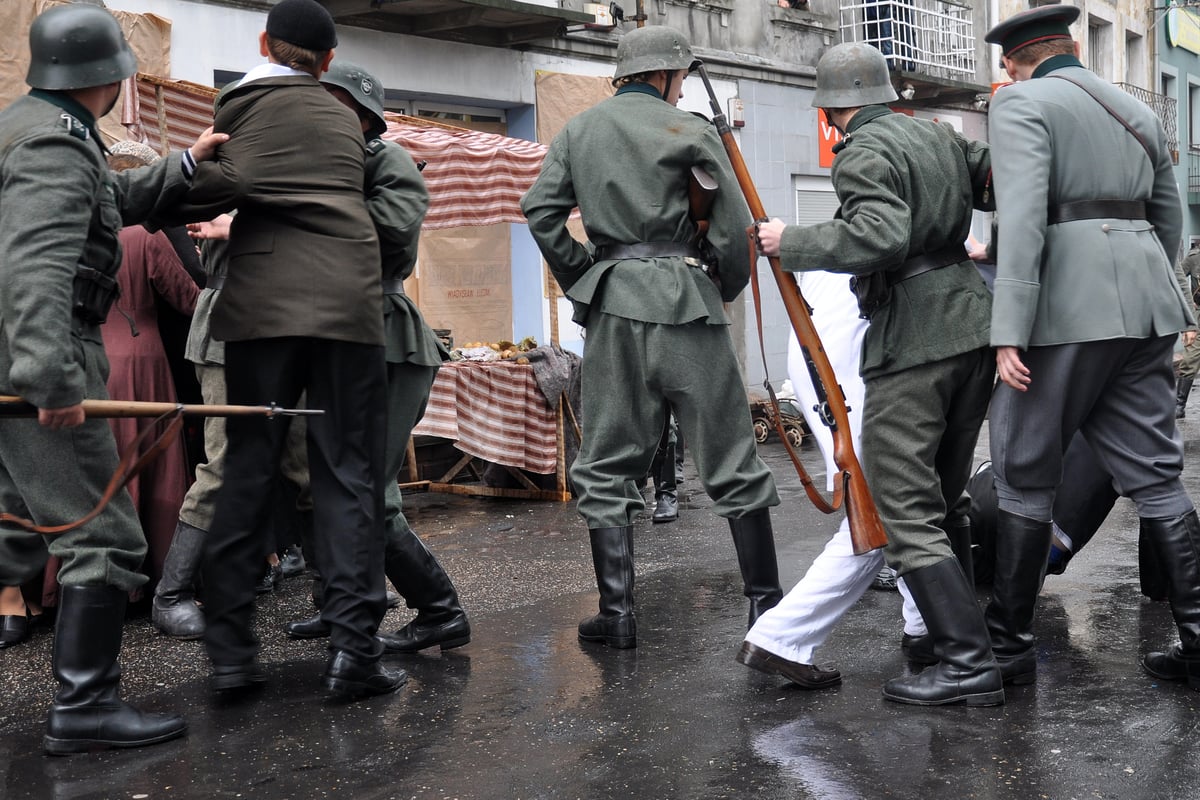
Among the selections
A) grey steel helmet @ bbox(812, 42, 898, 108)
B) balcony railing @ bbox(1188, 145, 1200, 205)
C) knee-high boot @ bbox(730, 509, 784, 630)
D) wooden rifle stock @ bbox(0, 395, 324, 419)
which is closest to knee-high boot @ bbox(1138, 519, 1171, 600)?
knee-high boot @ bbox(730, 509, 784, 630)

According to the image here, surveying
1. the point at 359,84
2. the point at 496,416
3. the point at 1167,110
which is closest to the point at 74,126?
the point at 359,84

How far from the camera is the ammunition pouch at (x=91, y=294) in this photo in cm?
382

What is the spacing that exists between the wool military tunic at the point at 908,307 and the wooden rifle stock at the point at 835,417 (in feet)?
0.14

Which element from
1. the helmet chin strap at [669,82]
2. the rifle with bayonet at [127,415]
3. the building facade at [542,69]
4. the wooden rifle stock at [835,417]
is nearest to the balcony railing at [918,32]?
the building facade at [542,69]

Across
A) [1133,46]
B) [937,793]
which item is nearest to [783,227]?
[937,793]

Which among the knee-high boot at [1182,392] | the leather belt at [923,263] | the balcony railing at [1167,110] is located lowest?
the knee-high boot at [1182,392]

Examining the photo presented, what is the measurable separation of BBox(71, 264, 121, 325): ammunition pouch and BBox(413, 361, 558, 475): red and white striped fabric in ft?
17.1

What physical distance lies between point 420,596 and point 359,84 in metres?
1.71

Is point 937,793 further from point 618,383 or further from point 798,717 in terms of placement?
point 618,383

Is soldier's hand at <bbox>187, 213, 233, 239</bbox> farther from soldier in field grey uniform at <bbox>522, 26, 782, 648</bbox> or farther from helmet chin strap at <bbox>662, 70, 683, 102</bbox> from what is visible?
helmet chin strap at <bbox>662, 70, 683, 102</bbox>

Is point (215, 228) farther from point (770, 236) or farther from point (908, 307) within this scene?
point (908, 307)

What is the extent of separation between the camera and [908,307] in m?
4.21

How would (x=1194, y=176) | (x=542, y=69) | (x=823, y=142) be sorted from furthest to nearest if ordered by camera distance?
1. (x=1194, y=176)
2. (x=823, y=142)
3. (x=542, y=69)

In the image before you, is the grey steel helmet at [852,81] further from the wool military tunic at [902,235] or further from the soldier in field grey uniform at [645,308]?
the soldier in field grey uniform at [645,308]
